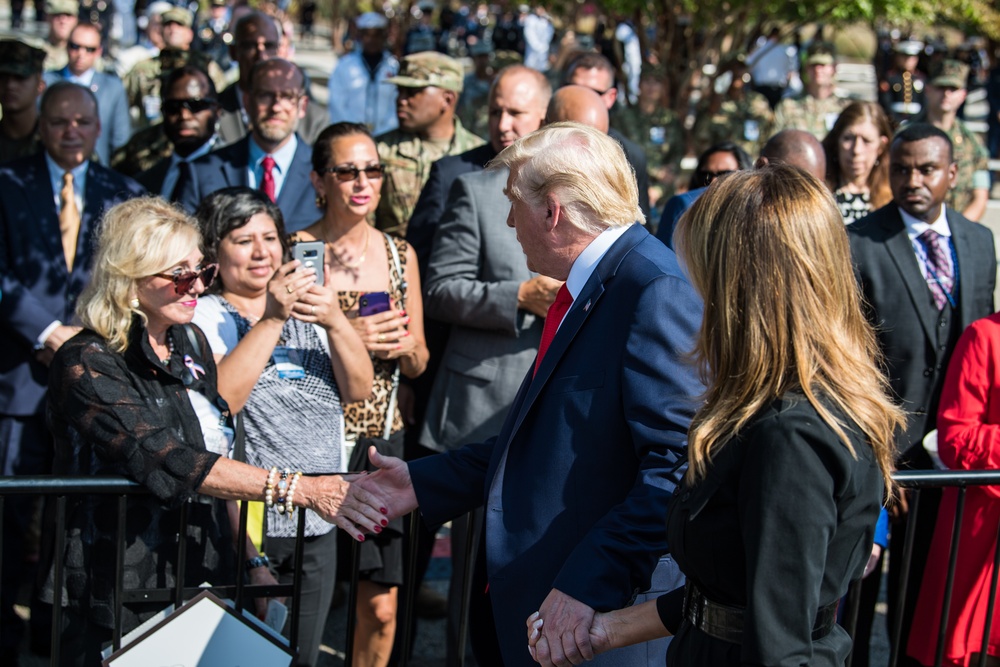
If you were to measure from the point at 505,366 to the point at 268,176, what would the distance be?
2012mm

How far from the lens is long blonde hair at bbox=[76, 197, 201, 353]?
3.37m

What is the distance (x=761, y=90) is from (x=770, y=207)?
1279 cm

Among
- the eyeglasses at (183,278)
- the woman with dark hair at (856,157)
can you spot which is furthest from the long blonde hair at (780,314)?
the woman with dark hair at (856,157)

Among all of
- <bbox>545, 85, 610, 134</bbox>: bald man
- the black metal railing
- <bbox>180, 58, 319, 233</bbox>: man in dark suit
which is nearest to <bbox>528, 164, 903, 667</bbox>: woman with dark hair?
the black metal railing

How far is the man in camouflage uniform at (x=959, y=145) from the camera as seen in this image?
725cm

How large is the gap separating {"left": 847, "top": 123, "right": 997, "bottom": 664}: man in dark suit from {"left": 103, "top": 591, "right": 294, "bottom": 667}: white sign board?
270 cm

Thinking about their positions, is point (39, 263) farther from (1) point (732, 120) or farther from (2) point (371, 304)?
(1) point (732, 120)

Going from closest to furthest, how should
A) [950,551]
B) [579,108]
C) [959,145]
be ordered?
1. [950,551]
2. [579,108]
3. [959,145]

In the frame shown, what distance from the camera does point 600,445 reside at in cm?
264

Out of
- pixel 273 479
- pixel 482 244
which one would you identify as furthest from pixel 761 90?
pixel 273 479

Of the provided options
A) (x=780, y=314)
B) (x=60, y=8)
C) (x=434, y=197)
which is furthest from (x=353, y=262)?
(x=60, y=8)

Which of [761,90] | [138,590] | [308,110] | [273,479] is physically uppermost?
[761,90]

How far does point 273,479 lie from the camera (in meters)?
3.31

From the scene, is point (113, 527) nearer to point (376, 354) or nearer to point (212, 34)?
point (376, 354)
